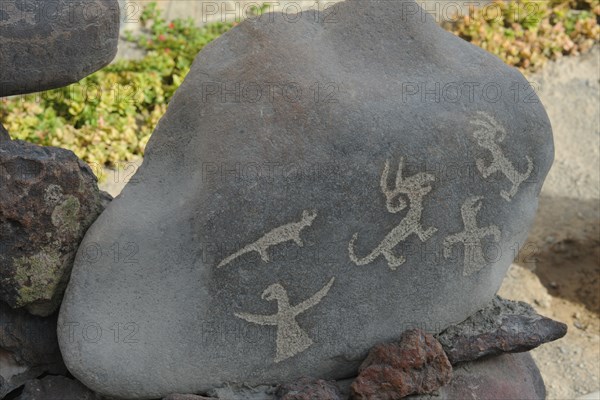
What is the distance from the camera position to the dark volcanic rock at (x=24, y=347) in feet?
8.51

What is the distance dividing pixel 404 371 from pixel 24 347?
1.18 meters

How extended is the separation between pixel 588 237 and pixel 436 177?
A: 254 cm

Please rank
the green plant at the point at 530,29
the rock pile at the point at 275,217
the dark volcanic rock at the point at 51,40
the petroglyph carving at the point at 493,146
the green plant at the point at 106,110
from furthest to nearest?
the green plant at the point at 530,29, the green plant at the point at 106,110, the petroglyph carving at the point at 493,146, the rock pile at the point at 275,217, the dark volcanic rock at the point at 51,40

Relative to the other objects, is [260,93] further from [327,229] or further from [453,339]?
[453,339]

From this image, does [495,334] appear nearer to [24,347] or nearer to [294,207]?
[294,207]

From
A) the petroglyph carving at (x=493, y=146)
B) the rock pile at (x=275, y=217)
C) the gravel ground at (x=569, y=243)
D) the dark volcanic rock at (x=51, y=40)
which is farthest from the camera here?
the gravel ground at (x=569, y=243)

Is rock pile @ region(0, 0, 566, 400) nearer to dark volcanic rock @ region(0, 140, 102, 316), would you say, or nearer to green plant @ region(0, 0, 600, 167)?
dark volcanic rock @ region(0, 140, 102, 316)

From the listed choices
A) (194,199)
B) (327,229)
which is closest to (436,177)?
(327,229)

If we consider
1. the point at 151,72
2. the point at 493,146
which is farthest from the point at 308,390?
the point at 151,72

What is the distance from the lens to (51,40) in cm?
234

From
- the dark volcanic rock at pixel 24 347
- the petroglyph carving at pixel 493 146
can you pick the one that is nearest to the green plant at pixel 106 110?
the dark volcanic rock at pixel 24 347

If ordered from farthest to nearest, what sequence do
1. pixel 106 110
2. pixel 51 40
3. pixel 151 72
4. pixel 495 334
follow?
pixel 151 72, pixel 106 110, pixel 495 334, pixel 51 40

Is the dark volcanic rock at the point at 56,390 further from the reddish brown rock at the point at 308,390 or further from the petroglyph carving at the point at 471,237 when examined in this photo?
the petroglyph carving at the point at 471,237

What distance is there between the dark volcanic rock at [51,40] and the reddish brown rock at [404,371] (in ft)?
4.05
